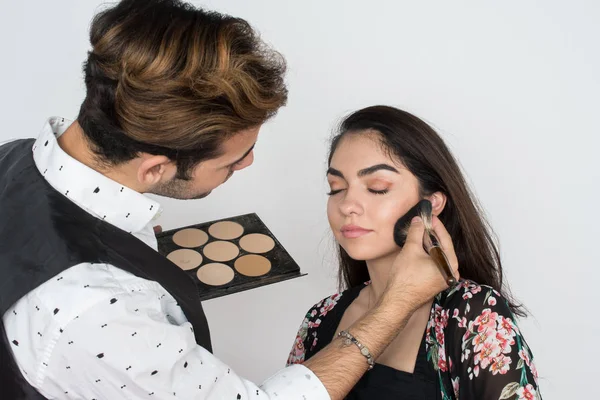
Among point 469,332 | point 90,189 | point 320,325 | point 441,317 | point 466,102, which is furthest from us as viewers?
point 466,102

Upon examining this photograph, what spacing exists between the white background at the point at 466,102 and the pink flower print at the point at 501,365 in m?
1.26

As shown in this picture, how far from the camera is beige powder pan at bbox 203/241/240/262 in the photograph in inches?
92.7

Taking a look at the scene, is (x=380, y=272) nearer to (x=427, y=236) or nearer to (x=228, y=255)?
(x=427, y=236)

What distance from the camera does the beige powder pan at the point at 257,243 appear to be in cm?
238

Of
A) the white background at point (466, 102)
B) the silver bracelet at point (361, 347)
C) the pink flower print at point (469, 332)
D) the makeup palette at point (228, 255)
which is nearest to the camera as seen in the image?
the silver bracelet at point (361, 347)

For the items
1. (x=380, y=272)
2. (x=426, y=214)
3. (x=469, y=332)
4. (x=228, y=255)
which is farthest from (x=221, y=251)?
(x=469, y=332)

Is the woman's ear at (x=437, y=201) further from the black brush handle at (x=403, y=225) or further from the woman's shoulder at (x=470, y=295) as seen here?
the woman's shoulder at (x=470, y=295)

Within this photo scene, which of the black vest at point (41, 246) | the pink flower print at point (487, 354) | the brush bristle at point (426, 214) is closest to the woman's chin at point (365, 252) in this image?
the brush bristle at point (426, 214)

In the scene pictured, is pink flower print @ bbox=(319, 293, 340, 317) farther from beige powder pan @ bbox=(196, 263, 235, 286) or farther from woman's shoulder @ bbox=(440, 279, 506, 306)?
woman's shoulder @ bbox=(440, 279, 506, 306)

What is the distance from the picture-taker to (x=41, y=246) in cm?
140

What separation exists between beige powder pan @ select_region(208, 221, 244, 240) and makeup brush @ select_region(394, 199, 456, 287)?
720 millimetres

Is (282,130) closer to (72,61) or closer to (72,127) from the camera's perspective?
(72,61)

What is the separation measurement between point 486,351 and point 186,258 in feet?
3.38

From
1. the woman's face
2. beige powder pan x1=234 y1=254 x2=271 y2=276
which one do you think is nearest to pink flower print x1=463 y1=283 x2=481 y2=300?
the woman's face
